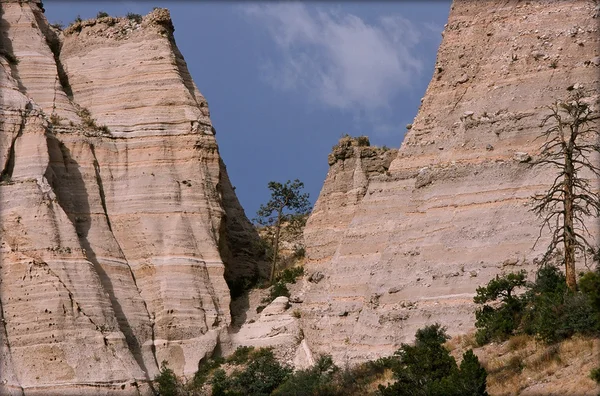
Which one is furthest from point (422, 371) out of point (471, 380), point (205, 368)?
point (205, 368)

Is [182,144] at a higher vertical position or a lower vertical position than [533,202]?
higher

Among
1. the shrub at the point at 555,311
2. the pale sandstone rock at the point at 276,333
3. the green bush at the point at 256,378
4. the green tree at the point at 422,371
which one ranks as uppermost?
the pale sandstone rock at the point at 276,333

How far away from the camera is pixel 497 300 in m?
41.0

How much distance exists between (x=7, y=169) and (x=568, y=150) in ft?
76.1

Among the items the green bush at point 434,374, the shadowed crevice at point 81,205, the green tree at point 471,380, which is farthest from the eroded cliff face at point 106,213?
the green tree at point 471,380

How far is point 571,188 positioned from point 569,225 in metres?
1.01

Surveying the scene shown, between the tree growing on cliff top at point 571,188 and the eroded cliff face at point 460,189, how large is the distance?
495 mm

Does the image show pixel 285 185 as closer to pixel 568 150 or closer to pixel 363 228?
pixel 363 228

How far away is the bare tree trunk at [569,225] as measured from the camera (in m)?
36.9

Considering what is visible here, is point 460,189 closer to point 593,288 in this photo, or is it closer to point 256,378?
point 256,378

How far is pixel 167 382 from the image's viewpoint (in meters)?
48.7

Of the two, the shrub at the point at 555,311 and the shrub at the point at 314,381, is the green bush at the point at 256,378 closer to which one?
the shrub at the point at 314,381

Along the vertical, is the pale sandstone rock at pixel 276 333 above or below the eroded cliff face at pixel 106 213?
below

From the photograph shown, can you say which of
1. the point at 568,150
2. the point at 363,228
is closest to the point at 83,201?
the point at 363,228
